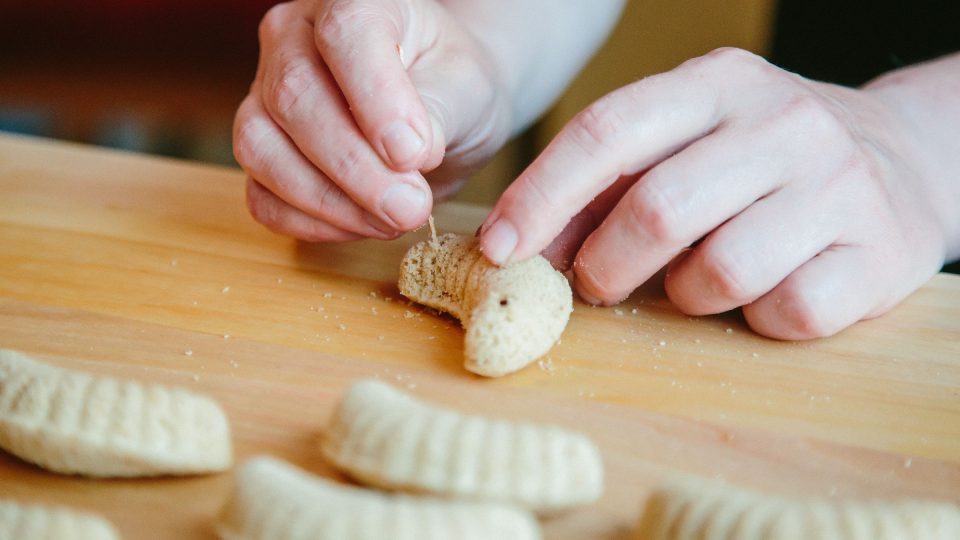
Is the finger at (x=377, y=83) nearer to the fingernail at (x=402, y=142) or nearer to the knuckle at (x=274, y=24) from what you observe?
the fingernail at (x=402, y=142)

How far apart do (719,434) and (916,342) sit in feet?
1.21

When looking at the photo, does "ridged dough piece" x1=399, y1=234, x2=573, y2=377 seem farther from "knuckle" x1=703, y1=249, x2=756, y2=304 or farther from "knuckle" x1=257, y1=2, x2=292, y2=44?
"knuckle" x1=257, y1=2, x2=292, y2=44

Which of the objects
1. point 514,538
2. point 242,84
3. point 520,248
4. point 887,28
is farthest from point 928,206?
point 242,84

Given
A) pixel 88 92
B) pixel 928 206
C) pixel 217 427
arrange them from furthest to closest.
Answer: pixel 88 92 → pixel 928 206 → pixel 217 427

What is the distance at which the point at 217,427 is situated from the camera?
850mm

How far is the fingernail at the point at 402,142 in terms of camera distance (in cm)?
113

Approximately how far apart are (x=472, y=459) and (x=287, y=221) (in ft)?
2.19

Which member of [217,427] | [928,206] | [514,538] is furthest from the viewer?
[928,206]

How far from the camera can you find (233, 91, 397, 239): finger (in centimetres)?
126

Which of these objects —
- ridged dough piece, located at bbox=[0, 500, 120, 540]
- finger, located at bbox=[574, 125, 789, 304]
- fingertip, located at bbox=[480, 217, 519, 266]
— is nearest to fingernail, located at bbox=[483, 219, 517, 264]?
fingertip, located at bbox=[480, 217, 519, 266]

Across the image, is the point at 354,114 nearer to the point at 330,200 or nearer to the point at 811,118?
the point at 330,200

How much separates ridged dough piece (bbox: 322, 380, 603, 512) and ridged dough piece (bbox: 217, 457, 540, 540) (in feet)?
0.08

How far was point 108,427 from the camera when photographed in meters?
0.81

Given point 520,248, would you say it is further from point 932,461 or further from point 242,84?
point 242,84
